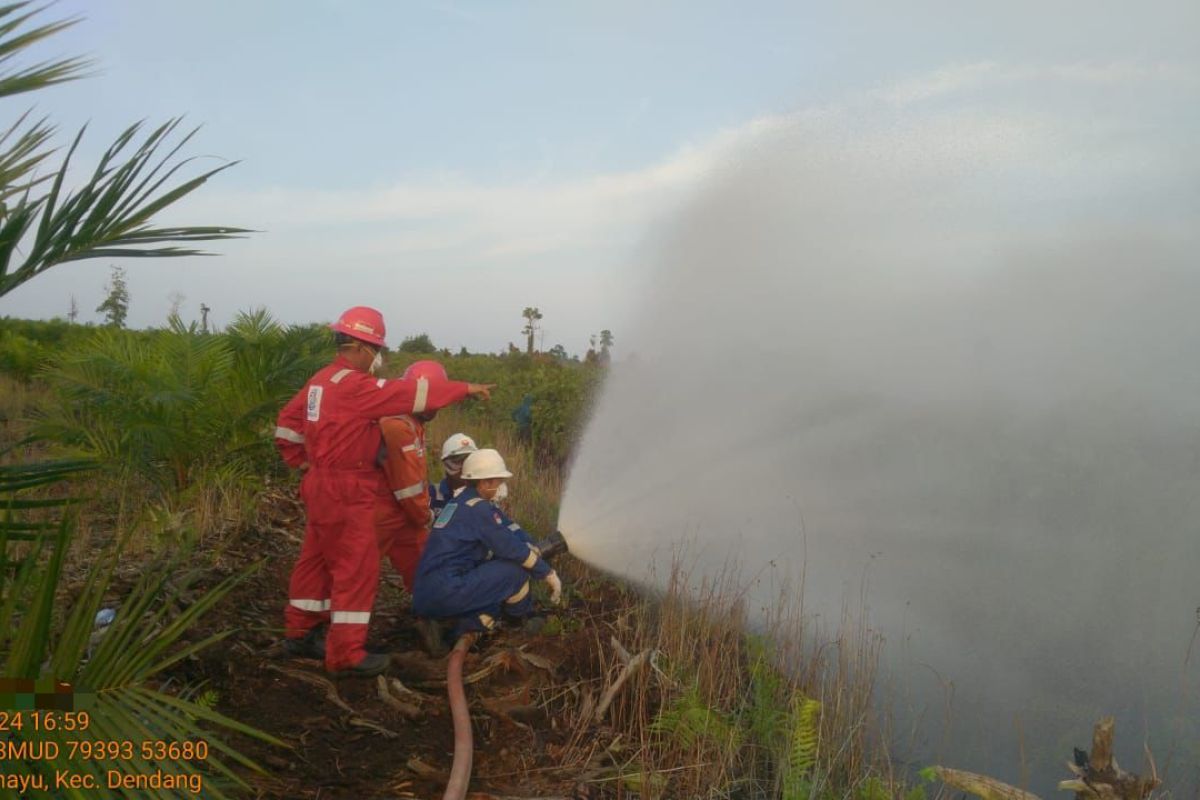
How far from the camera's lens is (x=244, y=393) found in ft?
30.6

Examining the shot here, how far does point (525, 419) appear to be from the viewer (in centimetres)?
1330

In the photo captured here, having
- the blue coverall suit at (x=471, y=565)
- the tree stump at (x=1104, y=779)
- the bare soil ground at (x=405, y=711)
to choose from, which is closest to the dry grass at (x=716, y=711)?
the bare soil ground at (x=405, y=711)

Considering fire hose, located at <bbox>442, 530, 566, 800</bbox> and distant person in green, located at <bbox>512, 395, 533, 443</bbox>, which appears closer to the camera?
fire hose, located at <bbox>442, 530, 566, 800</bbox>

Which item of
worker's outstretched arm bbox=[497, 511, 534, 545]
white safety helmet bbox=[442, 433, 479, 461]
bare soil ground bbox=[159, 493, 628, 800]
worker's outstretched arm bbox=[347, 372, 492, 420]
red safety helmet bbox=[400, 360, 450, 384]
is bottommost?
bare soil ground bbox=[159, 493, 628, 800]

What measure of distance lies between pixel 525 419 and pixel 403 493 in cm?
693

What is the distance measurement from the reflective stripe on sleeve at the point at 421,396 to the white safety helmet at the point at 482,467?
804 millimetres

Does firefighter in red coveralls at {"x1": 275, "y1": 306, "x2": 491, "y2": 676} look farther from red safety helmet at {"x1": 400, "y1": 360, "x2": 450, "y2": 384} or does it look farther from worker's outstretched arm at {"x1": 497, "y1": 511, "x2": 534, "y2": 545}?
worker's outstretched arm at {"x1": 497, "y1": 511, "x2": 534, "y2": 545}

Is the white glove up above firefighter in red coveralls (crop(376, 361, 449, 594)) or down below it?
below

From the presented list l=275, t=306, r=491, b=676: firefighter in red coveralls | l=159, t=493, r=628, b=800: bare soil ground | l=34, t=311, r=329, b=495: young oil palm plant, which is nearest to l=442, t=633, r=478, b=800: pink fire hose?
l=159, t=493, r=628, b=800: bare soil ground

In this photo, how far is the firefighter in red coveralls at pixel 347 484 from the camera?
5.58 metres

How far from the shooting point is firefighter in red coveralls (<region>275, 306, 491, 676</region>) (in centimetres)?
558

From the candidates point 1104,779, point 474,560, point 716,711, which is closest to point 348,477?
point 474,560

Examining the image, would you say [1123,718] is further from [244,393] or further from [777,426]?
[244,393]

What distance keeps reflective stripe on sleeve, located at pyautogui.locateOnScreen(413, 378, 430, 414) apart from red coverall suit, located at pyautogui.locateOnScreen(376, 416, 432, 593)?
69 cm
